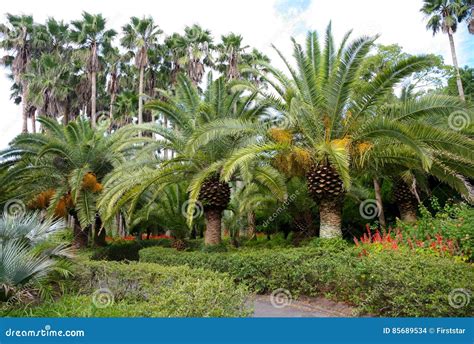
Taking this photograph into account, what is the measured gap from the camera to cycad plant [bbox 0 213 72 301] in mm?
7547

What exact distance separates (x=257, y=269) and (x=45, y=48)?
31.1 meters

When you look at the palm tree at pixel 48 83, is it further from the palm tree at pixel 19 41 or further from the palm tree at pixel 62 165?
the palm tree at pixel 62 165

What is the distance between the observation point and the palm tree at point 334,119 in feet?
33.4

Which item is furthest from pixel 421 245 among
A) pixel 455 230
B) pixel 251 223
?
→ pixel 251 223

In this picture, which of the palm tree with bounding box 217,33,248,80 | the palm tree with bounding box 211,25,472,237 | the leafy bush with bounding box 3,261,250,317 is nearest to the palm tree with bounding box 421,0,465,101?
the palm tree with bounding box 217,33,248,80

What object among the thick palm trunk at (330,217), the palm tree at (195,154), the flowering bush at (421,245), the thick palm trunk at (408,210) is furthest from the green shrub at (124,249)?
the flowering bush at (421,245)

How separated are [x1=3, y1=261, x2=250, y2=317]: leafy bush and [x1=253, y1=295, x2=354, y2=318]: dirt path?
1092mm

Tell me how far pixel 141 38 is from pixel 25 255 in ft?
84.2

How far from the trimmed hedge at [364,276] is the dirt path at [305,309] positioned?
0.17 m

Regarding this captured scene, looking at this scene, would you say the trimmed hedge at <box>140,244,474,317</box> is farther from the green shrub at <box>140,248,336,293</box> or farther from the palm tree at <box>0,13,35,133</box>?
the palm tree at <box>0,13,35,133</box>

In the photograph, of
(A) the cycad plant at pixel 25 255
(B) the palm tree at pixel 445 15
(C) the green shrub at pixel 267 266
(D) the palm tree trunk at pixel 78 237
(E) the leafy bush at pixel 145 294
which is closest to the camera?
(E) the leafy bush at pixel 145 294

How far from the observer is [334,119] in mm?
11133

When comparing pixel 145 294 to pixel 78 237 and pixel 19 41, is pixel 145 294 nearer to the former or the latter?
pixel 78 237

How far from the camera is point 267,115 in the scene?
1391 cm
